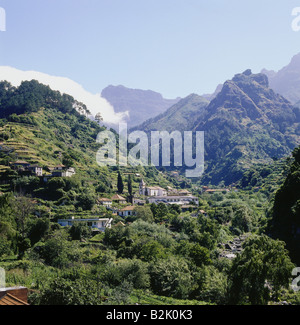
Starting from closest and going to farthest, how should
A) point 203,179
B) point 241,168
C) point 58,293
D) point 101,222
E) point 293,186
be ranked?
point 58,293
point 293,186
point 101,222
point 241,168
point 203,179

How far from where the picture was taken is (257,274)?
52.4ft

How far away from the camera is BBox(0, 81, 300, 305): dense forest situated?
16.8 metres

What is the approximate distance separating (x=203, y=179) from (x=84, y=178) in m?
86.6

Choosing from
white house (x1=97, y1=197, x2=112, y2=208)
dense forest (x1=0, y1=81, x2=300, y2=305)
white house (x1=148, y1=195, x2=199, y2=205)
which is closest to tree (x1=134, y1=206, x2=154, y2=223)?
dense forest (x1=0, y1=81, x2=300, y2=305)

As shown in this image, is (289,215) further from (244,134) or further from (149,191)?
(244,134)

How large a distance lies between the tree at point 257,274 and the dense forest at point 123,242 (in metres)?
0.05

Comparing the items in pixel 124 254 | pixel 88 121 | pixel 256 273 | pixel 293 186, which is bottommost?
pixel 124 254

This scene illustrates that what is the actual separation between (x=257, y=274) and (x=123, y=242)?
16.0 meters

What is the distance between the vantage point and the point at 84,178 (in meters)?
54.3

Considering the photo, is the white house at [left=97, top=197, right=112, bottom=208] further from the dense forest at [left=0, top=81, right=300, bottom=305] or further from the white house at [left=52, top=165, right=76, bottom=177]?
the white house at [left=52, top=165, right=76, bottom=177]

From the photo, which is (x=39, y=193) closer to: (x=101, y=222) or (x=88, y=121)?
(x=101, y=222)

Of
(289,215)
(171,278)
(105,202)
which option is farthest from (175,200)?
(171,278)

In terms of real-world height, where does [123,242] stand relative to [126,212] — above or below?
below
